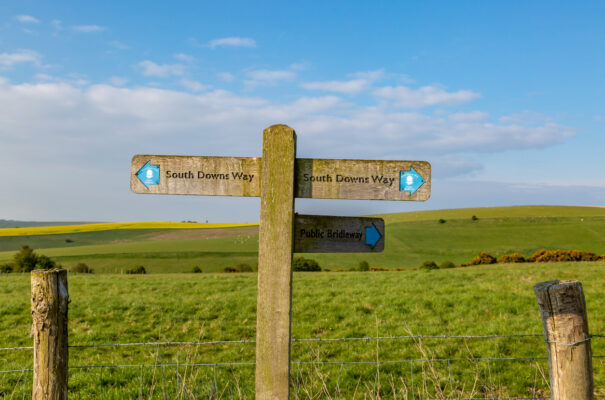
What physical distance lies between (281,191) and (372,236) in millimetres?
900

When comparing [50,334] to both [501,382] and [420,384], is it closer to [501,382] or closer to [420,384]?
[420,384]

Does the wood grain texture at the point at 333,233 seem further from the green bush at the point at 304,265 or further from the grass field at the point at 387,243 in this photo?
the grass field at the point at 387,243

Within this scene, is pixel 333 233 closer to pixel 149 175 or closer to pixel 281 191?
pixel 281 191

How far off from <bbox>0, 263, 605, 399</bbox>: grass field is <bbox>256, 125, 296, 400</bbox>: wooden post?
1245 mm

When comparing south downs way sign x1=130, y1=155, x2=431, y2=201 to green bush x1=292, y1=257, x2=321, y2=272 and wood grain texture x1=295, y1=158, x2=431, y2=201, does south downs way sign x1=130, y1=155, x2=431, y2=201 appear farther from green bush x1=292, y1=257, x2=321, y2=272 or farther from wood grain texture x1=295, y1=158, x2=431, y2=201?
green bush x1=292, y1=257, x2=321, y2=272

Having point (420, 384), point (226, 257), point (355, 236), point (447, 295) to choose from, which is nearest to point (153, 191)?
point (355, 236)

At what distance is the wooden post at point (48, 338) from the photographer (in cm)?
420

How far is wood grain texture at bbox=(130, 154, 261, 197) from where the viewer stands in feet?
13.2

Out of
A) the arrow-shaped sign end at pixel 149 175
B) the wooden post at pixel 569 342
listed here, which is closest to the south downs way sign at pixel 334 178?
the arrow-shaped sign end at pixel 149 175

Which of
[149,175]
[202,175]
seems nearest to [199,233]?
[149,175]

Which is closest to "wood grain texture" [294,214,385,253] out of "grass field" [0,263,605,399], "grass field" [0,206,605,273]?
"grass field" [0,263,605,399]

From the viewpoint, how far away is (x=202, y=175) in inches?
162

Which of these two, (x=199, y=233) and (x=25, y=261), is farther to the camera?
(x=199, y=233)

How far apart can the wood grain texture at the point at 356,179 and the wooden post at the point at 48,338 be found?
250 cm
